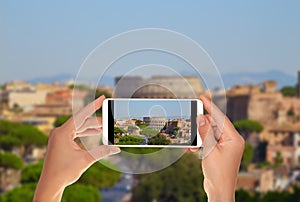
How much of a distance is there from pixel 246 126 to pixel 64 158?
1746 cm

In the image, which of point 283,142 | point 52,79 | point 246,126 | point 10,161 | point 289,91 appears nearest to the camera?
point 10,161

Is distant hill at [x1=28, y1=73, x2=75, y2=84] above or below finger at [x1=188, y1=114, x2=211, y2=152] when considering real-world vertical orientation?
above

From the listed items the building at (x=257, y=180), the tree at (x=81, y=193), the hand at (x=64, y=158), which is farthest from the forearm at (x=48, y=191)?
the building at (x=257, y=180)

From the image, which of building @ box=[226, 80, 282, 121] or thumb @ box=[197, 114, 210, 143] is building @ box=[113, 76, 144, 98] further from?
building @ box=[226, 80, 282, 121]

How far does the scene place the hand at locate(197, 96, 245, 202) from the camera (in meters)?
0.36

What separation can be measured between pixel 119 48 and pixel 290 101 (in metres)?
18.1

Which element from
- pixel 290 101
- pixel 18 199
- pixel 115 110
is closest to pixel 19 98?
pixel 18 199

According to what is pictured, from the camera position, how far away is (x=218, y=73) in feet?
1.21

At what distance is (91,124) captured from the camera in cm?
38

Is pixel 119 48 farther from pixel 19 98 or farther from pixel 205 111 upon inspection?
pixel 19 98

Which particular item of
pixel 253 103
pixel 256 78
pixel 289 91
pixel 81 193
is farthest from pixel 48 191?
pixel 256 78

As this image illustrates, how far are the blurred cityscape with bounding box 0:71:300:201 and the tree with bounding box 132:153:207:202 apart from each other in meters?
0.40

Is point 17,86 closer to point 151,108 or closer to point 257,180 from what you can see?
point 257,180

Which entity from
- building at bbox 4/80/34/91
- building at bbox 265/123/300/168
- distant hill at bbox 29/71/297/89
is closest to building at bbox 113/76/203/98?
building at bbox 265/123/300/168
